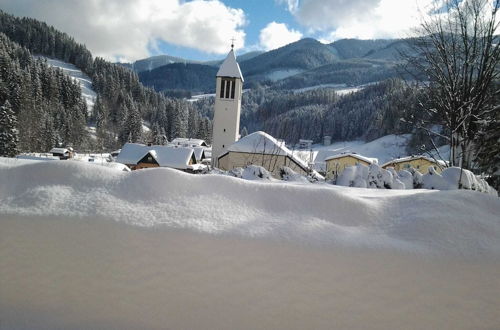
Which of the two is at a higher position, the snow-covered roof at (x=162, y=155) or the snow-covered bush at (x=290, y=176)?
the snow-covered bush at (x=290, y=176)

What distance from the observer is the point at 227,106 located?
1241 inches

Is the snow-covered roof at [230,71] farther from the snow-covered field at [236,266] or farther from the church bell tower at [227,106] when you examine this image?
the snow-covered field at [236,266]

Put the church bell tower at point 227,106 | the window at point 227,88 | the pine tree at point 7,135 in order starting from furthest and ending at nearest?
the pine tree at point 7,135 < the window at point 227,88 < the church bell tower at point 227,106

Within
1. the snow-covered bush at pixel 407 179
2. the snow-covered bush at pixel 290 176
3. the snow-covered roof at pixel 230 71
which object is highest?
the snow-covered roof at pixel 230 71

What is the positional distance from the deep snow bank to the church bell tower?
2848 centimetres

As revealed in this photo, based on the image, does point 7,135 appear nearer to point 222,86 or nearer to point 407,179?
point 222,86

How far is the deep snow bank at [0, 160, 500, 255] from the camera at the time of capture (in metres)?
2.21

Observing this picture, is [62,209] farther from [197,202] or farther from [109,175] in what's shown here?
[197,202]

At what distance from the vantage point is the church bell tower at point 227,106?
31.1 metres

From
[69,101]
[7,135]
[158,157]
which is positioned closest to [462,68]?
[158,157]

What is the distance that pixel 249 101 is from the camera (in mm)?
155625

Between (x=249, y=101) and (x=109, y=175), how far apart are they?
156 m

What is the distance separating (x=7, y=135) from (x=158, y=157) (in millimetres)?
16911

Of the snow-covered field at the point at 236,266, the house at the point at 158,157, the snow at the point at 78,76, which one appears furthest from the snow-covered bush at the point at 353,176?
the snow at the point at 78,76
